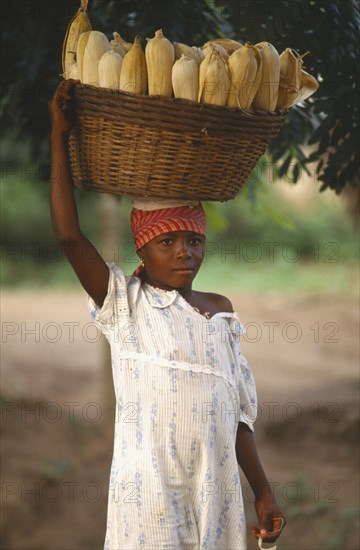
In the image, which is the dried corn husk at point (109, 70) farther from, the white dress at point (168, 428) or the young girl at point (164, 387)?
the white dress at point (168, 428)

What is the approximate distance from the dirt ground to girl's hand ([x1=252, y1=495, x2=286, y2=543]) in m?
2.47

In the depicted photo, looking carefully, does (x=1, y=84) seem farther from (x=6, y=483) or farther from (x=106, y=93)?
(x=6, y=483)

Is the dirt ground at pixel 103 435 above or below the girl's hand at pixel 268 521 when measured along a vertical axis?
below

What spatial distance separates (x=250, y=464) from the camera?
108 inches

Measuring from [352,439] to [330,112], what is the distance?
358 cm

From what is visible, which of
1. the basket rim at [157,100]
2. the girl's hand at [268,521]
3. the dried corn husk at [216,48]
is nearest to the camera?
the basket rim at [157,100]

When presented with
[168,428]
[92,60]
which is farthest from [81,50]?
[168,428]

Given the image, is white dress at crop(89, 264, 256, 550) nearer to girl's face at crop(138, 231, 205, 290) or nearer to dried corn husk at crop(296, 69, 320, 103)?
girl's face at crop(138, 231, 205, 290)

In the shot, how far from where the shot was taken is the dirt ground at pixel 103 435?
17.1 feet

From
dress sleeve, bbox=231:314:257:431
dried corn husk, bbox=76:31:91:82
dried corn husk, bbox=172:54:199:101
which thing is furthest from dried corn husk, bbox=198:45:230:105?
dress sleeve, bbox=231:314:257:431

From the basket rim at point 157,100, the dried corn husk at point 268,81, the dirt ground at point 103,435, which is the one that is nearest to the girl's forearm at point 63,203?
the basket rim at point 157,100

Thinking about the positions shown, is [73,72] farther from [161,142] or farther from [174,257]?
[174,257]

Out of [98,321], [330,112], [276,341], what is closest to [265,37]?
[330,112]

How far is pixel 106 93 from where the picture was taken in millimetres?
2342
